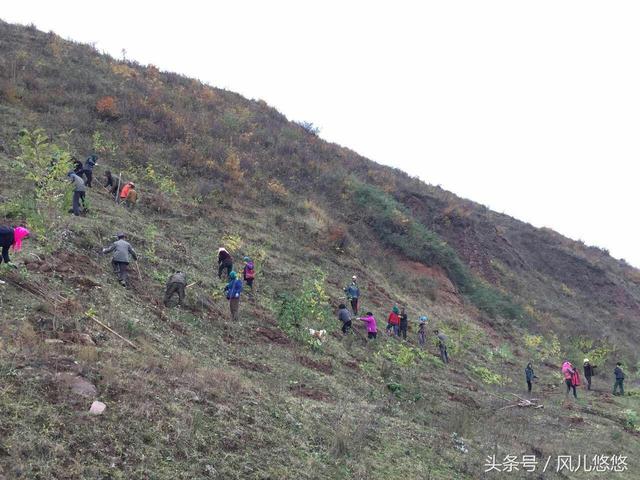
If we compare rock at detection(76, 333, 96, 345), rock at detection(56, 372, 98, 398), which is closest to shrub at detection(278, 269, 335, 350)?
rock at detection(76, 333, 96, 345)

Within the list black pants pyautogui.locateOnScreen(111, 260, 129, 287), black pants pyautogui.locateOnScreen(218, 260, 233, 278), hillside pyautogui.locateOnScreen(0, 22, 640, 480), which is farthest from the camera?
black pants pyautogui.locateOnScreen(218, 260, 233, 278)

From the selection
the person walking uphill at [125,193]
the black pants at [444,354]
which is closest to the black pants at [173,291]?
the person walking uphill at [125,193]

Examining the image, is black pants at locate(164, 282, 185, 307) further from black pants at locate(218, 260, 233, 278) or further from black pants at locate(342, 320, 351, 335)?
black pants at locate(342, 320, 351, 335)

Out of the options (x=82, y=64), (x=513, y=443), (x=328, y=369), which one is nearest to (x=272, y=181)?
(x=82, y=64)

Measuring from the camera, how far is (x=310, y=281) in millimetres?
17484

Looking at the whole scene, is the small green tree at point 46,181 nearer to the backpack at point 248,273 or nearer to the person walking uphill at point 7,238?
the person walking uphill at point 7,238

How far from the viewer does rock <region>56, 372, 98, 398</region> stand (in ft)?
20.5

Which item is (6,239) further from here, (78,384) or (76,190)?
(76,190)

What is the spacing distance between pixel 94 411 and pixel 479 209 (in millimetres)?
40729

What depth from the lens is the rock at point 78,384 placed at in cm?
626

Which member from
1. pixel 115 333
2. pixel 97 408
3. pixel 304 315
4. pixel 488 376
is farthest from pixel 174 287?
pixel 488 376

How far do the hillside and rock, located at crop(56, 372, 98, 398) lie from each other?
0.03m

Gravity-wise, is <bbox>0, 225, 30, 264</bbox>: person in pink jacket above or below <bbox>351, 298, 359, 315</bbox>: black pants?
above

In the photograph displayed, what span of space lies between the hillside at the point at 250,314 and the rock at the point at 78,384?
1.0 inches
